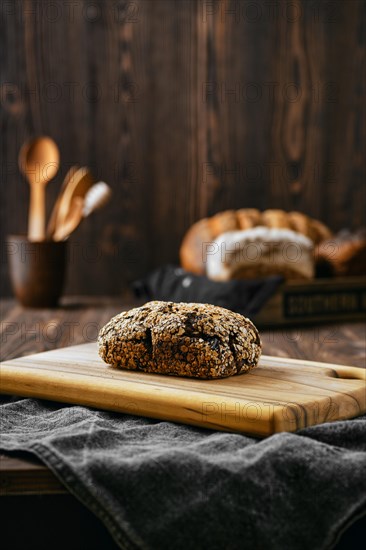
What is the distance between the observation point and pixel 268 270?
5.88ft

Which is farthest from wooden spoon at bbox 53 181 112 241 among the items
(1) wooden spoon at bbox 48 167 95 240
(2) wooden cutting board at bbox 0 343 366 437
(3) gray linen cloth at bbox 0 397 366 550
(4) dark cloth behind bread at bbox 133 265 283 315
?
(3) gray linen cloth at bbox 0 397 366 550

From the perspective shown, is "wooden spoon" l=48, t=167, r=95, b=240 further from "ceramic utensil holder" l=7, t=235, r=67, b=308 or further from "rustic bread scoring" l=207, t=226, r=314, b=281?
"rustic bread scoring" l=207, t=226, r=314, b=281

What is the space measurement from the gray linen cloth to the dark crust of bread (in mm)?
171

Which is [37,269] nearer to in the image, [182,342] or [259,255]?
[259,255]

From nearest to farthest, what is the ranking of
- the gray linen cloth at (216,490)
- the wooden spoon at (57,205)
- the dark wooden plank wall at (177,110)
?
the gray linen cloth at (216,490) < the wooden spoon at (57,205) < the dark wooden plank wall at (177,110)

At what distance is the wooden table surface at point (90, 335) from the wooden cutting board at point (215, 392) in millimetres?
324

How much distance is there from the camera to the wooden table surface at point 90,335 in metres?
1.43

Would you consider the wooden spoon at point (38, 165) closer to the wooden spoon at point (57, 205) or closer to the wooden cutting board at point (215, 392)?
the wooden spoon at point (57, 205)

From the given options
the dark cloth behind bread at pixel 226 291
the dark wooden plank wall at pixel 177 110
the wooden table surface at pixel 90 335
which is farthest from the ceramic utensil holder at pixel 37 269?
the dark cloth behind bread at pixel 226 291

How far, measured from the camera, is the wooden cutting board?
86 cm

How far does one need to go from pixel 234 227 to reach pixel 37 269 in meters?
0.50

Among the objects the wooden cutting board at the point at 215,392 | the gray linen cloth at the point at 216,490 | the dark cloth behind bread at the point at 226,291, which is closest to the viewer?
the gray linen cloth at the point at 216,490

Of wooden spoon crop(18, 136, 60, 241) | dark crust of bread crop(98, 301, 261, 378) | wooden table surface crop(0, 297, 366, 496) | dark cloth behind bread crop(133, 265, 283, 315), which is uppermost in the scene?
wooden spoon crop(18, 136, 60, 241)

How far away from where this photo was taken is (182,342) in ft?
Result: 3.15
